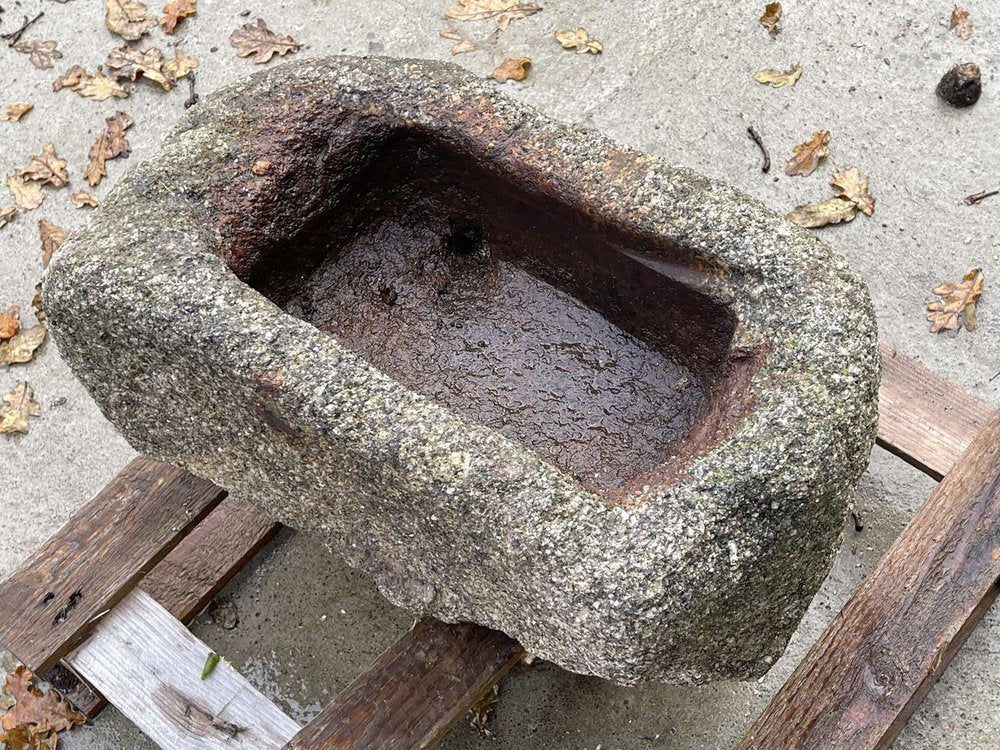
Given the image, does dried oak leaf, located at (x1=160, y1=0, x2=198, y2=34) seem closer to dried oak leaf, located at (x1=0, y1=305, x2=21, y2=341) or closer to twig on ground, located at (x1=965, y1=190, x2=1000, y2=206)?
dried oak leaf, located at (x1=0, y1=305, x2=21, y2=341)

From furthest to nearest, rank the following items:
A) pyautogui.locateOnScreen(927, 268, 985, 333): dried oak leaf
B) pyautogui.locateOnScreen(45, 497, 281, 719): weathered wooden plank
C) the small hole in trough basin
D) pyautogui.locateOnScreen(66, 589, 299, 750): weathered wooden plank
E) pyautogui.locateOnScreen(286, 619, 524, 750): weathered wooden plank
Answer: pyautogui.locateOnScreen(927, 268, 985, 333): dried oak leaf
pyautogui.locateOnScreen(45, 497, 281, 719): weathered wooden plank
the small hole in trough basin
pyautogui.locateOnScreen(66, 589, 299, 750): weathered wooden plank
pyautogui.locateOnScreen(286, 619, 524, 750): weathered wooden plank

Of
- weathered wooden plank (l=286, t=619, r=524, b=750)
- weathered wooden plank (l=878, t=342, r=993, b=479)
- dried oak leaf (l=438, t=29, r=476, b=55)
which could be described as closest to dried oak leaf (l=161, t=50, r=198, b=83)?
dried oak leaf (l=438, t=29, r=476, b=55)

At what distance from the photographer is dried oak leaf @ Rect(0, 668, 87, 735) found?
2529 mm

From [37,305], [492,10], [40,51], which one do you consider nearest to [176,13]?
[40,51]

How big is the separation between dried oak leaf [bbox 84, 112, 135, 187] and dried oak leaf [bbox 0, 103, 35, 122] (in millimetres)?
316

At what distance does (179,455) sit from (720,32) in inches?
93.6

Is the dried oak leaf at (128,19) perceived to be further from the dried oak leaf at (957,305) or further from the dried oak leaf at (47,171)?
the dried oak leaf at (957,305)

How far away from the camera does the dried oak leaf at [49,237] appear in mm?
3217

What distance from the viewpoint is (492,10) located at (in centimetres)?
364

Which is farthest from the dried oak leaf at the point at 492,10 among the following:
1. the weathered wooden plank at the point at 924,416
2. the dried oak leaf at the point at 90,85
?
the weathered wooden plank at the point at 924,416

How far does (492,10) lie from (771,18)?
0.97 m

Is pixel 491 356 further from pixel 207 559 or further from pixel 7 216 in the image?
pixel 7 216

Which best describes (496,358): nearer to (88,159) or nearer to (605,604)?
(605,604)

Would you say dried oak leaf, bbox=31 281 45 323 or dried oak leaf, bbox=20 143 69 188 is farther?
dried oak leaf, bbox=20 143 69 188
